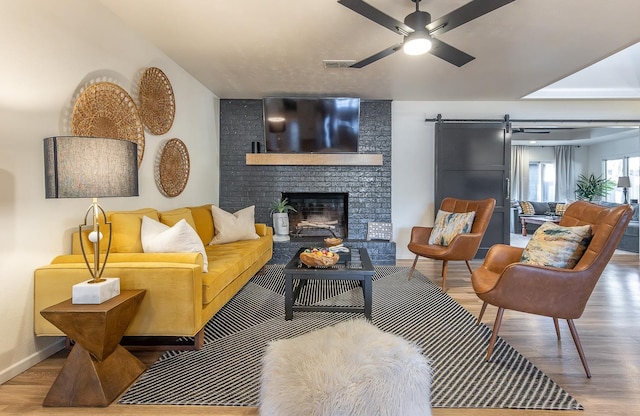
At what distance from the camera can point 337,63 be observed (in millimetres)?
3418

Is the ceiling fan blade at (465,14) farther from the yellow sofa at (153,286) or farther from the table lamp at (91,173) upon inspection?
the yellow sofa at (153,286)

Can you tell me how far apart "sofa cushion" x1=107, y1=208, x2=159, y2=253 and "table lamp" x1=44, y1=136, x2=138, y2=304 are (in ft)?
1.65

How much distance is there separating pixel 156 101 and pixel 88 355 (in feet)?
7.64

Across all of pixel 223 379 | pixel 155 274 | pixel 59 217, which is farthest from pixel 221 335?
pixel 59 217

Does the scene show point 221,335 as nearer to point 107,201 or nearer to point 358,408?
point 107,201

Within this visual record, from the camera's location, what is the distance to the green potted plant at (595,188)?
838 centimetres

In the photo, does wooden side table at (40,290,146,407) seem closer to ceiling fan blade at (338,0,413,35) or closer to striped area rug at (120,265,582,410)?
striped area rug at (120,265,582,410)

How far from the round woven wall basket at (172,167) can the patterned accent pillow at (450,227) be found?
2.90m

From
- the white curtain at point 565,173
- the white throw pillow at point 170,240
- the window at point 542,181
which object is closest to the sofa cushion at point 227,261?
the white throw pillow at point 170,240

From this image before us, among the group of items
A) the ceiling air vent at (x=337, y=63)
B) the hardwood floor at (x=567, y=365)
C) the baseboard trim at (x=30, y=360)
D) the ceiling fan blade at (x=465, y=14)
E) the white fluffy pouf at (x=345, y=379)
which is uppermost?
the ceiling air vent at (x=337, y=63)

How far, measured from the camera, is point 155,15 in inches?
99.8

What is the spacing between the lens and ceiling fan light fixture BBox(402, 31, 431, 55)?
2.17m

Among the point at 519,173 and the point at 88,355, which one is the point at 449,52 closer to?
the point at 88,355

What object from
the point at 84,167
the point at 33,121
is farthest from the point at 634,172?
the point at 33,121
